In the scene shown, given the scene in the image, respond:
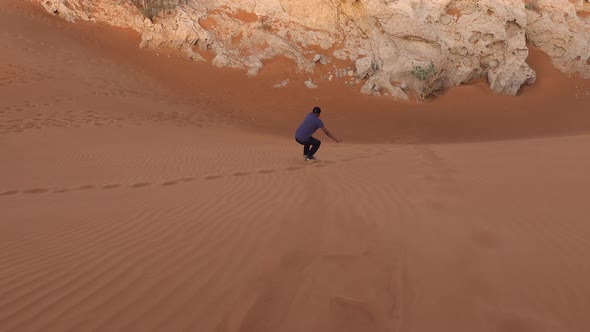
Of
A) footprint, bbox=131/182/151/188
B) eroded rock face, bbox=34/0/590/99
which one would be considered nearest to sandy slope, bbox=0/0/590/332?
footprint, bbox=131/182/151/188

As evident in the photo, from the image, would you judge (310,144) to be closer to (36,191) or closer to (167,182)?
(167,182)

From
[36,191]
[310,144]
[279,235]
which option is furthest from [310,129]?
[36,191]

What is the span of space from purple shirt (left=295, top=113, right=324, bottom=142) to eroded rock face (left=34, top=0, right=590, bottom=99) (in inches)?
397

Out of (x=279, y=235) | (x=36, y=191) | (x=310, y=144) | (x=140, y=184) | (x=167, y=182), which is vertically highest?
(x=36, y=191)

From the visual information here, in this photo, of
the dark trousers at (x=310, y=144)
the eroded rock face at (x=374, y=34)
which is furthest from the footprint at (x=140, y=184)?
the eroded rock face at (x=374, y=34)

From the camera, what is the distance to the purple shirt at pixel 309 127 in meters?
6.09

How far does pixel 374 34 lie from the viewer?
1741 centimetres

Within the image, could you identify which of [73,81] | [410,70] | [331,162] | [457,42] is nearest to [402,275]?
[331,162]

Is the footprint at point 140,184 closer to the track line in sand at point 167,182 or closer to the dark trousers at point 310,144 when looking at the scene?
the track line in sand at point 167,182

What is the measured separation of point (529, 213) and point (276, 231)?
2.28 metres

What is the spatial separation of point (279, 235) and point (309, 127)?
11.6 ft

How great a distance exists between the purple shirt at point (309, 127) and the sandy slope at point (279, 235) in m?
0.51

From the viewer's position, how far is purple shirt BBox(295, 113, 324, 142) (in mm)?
6090

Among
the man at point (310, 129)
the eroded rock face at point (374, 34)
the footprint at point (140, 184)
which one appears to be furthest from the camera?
the eroded rock face at point (374, 34)
